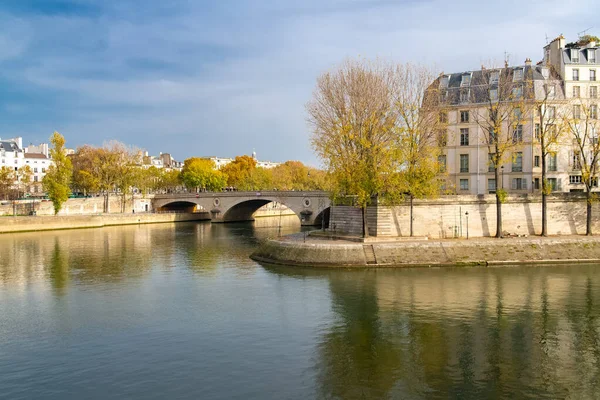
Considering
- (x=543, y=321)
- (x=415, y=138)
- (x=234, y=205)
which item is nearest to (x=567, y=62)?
(x=415, y=138)

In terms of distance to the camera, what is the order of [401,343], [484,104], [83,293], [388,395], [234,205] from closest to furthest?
1. [388,395]
2. [401,343]
3. [83,293]
4. [484,104]
5. [234,205]

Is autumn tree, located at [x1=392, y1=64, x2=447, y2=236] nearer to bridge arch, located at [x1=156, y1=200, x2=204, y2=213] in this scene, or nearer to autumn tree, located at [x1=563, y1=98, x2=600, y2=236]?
autumn tree, located at [x1=563, y1=98, x2=600, y2=236]

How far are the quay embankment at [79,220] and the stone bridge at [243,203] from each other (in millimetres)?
4861

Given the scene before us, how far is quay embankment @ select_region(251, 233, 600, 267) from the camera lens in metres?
38.2

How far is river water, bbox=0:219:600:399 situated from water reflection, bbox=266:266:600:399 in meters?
0.07

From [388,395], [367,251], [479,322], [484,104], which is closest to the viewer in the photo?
[388,395]

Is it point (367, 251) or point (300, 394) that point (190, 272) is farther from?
point (300, 394)

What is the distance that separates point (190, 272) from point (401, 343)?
2116cm

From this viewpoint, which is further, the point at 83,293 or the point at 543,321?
the point at 83,293

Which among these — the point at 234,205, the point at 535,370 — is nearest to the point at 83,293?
the point at 535,370

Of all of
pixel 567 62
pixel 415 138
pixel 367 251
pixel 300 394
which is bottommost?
pixel 300 394

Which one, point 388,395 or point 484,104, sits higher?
point 484,104

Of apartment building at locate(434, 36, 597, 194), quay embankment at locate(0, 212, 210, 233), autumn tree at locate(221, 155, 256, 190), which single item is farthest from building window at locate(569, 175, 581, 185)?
autumn tree at locate(221, 155, 256, 190)

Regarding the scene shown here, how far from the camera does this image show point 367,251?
38688mm
